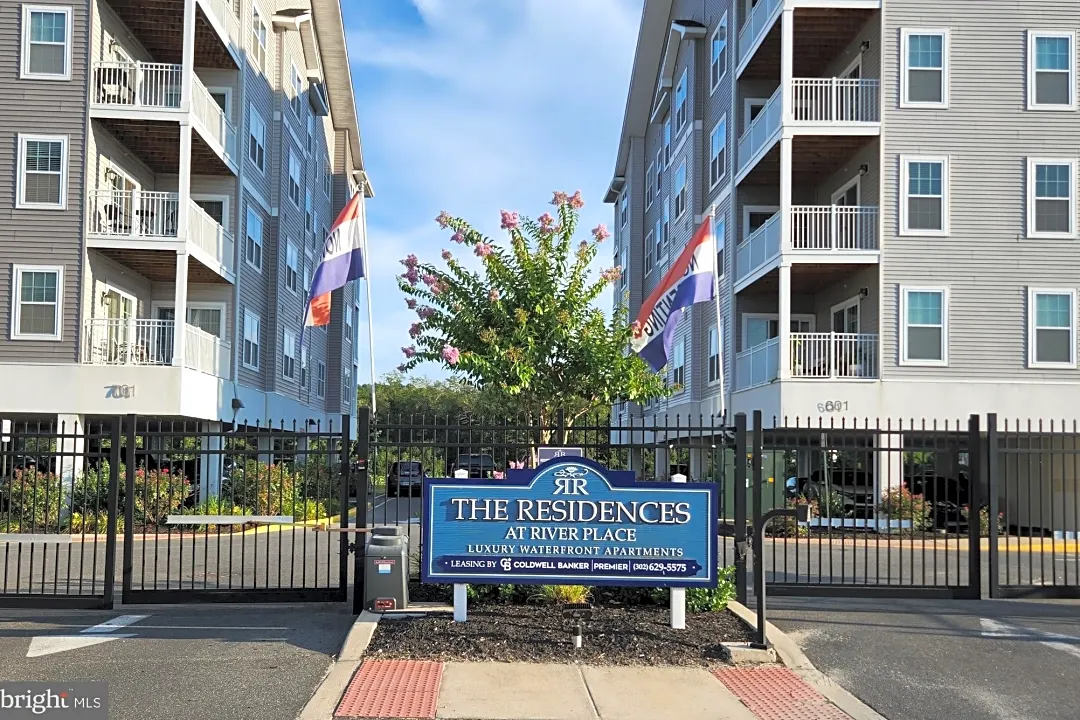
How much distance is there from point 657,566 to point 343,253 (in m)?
9.31

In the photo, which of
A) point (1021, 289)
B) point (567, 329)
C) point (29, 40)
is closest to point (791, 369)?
point (1021, 289)

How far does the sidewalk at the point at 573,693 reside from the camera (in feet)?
23.7

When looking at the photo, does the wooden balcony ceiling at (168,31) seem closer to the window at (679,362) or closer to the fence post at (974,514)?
the window at (679,362)

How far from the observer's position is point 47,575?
14.1 metres

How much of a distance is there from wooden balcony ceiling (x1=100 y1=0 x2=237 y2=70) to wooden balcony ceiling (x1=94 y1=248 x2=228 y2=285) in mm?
4734

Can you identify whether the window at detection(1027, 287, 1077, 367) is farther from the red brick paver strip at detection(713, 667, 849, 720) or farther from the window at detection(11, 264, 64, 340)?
the window at detection(11, 264, 64, 340)

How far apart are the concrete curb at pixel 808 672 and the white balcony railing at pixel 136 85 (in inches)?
743

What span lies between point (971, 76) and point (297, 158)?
22852 millimetres

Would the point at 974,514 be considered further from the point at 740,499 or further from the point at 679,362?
the point at 679,362

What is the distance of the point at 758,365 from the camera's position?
25.3 metres

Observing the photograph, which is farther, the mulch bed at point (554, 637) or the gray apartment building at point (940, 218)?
the gray apartment building at point (940, 218)

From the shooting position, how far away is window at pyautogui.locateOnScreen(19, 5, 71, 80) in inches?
898

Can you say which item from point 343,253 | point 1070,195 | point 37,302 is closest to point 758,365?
point 1070,195

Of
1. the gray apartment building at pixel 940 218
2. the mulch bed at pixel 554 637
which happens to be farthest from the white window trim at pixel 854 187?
the mulch bed at pixel 554 637
